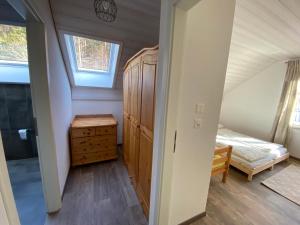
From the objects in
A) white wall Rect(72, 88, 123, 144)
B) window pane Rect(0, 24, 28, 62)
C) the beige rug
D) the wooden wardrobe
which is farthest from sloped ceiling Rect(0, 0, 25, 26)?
the beige rug

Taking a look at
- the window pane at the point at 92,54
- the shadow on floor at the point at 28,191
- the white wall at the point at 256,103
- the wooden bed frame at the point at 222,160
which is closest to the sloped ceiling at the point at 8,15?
the window pane at the point at 92,54

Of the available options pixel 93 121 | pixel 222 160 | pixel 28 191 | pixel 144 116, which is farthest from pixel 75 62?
pixel 222 160

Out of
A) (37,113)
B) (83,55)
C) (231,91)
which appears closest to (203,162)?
(37,113)

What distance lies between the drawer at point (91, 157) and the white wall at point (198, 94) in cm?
162

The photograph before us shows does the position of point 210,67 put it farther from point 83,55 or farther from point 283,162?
point 283,162

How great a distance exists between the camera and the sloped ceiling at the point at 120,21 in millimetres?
1589

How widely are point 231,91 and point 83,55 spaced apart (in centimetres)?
447

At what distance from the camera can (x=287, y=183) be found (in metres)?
2.35

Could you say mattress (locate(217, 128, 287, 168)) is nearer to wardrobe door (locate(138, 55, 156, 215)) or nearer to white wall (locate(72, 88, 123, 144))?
wardrobe door (locate(138, 55, 156, 215))

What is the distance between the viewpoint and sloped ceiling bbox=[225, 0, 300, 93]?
1767 millimetres

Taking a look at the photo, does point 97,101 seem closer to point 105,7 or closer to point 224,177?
point 105,7

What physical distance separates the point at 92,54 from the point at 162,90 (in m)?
2.11

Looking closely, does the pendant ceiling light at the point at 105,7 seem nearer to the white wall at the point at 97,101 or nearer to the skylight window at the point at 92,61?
the skylight window at the point at 92,61

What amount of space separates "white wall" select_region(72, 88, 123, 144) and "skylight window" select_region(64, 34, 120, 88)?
0.55ft
